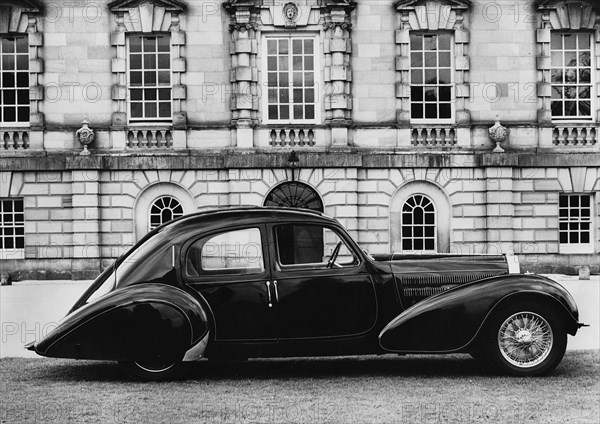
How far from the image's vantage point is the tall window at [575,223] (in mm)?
24750

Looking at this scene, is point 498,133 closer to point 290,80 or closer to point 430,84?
point 430,84

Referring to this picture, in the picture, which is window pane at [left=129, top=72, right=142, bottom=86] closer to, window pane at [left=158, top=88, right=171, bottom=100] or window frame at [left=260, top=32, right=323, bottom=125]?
window pane at [left=158, top=88, right=171, bottom=100]

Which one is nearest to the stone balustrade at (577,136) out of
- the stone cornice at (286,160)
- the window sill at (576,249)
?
the stone cornice at (286,160)

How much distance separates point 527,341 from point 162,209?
648 inches

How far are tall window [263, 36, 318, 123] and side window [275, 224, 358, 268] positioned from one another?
15415mm

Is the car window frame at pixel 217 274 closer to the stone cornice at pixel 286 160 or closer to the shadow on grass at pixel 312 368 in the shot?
the shadow on grass at pixel 312 368

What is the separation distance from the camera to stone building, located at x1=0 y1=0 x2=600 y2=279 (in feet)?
80.2

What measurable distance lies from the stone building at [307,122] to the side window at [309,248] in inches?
583

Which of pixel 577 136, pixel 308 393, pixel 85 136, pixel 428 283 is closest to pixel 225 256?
pixel 308 393

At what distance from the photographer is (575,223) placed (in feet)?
82.0

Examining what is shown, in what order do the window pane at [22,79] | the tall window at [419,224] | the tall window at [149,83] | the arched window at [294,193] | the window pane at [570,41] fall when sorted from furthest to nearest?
1. the window pane at [570,41]
2. the window pane at [22,79]
3. the tall window at [149,83]
4. the tall window at [419,224]
5. the arched window at [294,193]

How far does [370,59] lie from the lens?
81.6 feet

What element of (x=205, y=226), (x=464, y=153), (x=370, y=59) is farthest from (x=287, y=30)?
(x=205, y=226)

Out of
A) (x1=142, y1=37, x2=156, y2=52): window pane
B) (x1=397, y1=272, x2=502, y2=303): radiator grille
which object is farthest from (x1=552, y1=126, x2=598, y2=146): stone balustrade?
(x1=397, y1=272, x2=502, y2=303): radiator grille
